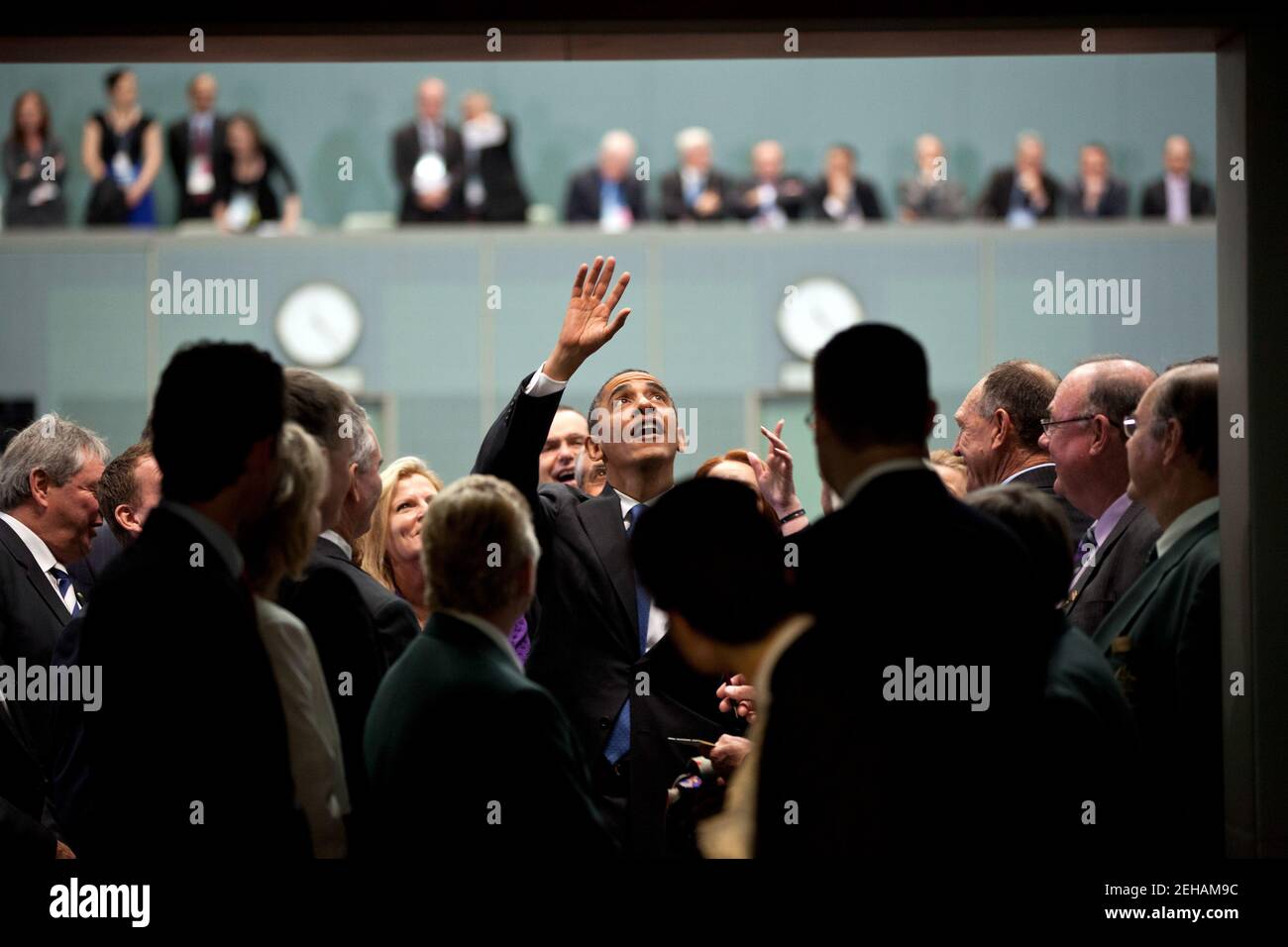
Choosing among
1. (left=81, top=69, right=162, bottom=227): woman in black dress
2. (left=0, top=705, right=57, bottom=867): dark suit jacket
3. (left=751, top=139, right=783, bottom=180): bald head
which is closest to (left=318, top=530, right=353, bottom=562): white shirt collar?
(left=0, top=705, right=57, bottom=867): dark suit jacket

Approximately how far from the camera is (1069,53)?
290 centimetres

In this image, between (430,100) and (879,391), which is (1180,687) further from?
(430,100)

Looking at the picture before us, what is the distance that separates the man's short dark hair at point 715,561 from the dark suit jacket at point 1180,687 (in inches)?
37.8

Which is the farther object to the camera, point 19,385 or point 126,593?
point 19,385

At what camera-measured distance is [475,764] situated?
2.17 m

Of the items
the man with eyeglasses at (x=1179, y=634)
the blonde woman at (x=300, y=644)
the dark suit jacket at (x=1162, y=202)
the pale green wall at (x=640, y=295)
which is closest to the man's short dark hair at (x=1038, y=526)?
the man with eyeglasses at (x=1179, y=634)

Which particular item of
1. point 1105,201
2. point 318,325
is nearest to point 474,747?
point 318,325

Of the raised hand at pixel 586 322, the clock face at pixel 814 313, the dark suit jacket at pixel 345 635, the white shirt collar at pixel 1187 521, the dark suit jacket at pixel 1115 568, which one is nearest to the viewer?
the dark suit jacket at pixel 345 635

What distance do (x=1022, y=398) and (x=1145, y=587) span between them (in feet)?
2.85

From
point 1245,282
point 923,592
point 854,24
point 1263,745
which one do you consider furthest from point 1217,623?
point 854,24

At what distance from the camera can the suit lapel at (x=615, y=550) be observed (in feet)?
10.8

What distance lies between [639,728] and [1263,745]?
131cm

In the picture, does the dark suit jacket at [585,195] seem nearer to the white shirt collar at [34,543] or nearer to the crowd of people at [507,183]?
the crowd of people at [507,183]
